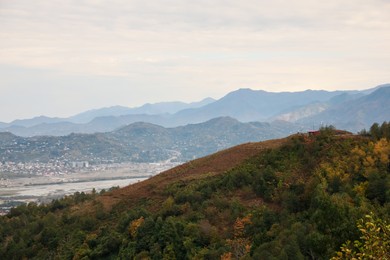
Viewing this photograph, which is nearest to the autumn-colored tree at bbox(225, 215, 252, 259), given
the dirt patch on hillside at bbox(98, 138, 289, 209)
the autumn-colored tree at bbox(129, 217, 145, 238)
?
the autumn-colored tree at bbox(129, 217, 145, 238)

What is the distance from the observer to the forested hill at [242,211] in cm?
2258

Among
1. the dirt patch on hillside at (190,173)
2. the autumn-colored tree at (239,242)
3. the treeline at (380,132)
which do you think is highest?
the treeline at (380,132)

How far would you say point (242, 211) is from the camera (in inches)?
1216

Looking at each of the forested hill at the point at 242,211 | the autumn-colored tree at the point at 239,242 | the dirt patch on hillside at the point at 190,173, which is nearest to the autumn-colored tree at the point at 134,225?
the forested hill at the point at 242,211

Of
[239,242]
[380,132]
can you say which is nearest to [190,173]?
[380,132]

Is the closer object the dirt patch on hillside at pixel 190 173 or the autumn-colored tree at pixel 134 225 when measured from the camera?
the autumn-colored tree at pixel 134 225

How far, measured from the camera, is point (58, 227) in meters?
40.3

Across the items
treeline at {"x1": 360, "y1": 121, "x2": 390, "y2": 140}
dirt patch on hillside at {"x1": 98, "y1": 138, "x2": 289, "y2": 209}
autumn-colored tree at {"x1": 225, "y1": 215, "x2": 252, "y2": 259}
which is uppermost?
treeline at {"x1": 360, "y1": 121, "x2": 390, "y2": 140}

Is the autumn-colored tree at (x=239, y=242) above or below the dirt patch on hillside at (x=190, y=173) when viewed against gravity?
below

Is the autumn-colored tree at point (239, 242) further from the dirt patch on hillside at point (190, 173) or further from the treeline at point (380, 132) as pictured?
the treeline at point (380, 132)

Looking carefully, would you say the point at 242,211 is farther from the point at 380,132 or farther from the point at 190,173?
the point at 190,173

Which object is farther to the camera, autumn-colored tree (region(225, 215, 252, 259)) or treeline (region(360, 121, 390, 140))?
treeline (region(360, 121, 390, 140))

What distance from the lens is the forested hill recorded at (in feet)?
74.1

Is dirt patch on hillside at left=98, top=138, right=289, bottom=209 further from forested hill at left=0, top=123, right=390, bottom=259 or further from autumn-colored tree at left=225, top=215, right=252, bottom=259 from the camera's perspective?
autumn-colored tree at left=225, top=215, right=252, bottom=259
